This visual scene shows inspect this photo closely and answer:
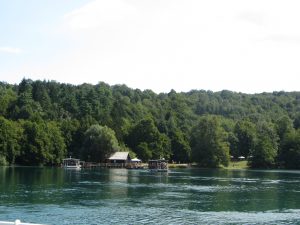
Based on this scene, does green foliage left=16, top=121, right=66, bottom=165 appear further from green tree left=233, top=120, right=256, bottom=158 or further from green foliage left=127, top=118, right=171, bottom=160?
green tree left=233, top=120, right=256, bottom=158

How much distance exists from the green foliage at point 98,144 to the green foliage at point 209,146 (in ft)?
81.5

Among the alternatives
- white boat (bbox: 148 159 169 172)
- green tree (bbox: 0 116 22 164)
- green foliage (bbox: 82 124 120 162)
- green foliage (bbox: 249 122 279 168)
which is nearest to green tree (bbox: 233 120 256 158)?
green foliage (bbox: 249 122 279 168)

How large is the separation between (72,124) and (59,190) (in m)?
94.7

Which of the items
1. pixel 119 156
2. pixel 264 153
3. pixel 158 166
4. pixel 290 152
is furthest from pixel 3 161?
pixel 290 152

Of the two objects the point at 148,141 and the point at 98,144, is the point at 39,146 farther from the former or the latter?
the point at 148,141

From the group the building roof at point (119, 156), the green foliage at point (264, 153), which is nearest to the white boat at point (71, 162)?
→ the building roof at point (119, 156)

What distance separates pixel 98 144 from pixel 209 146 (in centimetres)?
3291

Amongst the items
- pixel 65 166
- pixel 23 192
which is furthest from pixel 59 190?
pixel 65 166

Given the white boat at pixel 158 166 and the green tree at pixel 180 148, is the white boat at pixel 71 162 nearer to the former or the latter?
the white boat at pixel 158 166

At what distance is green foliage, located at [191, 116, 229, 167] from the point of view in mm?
148000

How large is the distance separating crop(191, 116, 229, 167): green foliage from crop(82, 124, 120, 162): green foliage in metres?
24.8

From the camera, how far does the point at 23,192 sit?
5709 cm

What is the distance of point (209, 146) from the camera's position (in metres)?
149

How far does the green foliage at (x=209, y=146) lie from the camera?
148000mm
